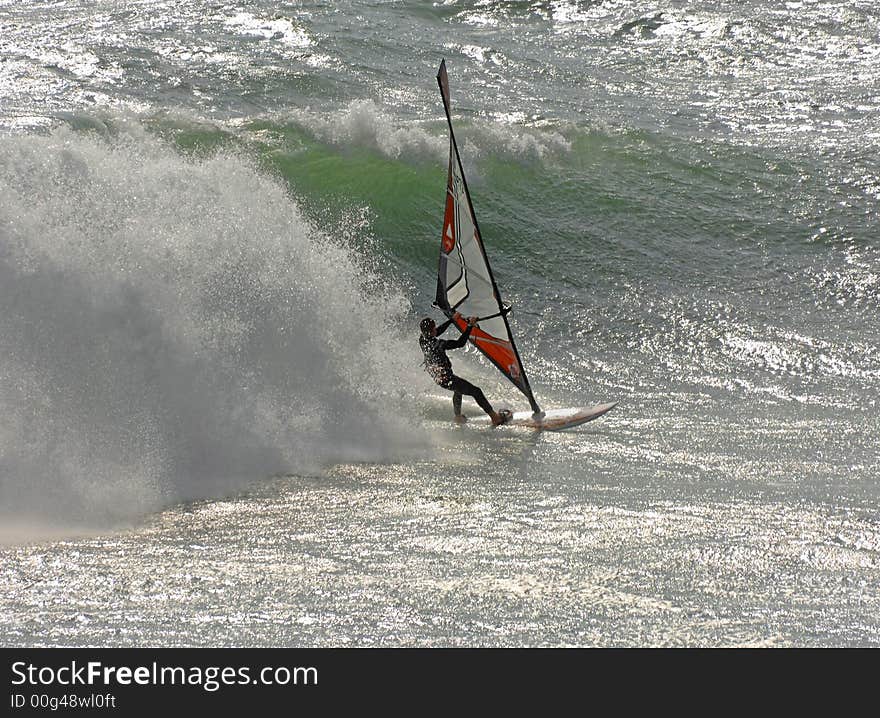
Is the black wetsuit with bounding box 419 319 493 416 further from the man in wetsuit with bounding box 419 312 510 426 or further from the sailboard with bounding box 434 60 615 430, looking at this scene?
the sailboard with bounding box 434 60 615 430

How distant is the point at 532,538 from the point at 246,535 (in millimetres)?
1598

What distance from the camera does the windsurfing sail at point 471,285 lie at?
8844 millimetres

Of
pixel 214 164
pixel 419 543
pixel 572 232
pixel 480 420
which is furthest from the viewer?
pixel 572 232

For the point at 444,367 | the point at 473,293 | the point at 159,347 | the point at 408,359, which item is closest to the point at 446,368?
the point at 444,367

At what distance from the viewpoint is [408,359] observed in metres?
9.62

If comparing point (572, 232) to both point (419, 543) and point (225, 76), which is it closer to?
point (225, 76)

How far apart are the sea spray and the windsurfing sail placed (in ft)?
2.73

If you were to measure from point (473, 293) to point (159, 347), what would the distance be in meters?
2.70

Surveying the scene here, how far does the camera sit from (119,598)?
500cm

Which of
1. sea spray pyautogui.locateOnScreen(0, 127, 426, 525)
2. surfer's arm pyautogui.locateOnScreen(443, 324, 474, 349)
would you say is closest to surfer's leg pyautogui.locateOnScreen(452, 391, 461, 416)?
surfer's arm pyautogui.locateOnScreen(443, 324, 474, 349)

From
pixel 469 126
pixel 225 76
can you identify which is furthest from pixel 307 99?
pixel 469 126

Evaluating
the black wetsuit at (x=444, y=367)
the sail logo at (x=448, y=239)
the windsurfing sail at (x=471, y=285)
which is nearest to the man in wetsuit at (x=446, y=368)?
the black wetsuit at (x=444, y=367)

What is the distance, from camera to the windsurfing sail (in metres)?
8.84

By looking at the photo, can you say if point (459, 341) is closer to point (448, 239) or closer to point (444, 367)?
point (444, 367)
